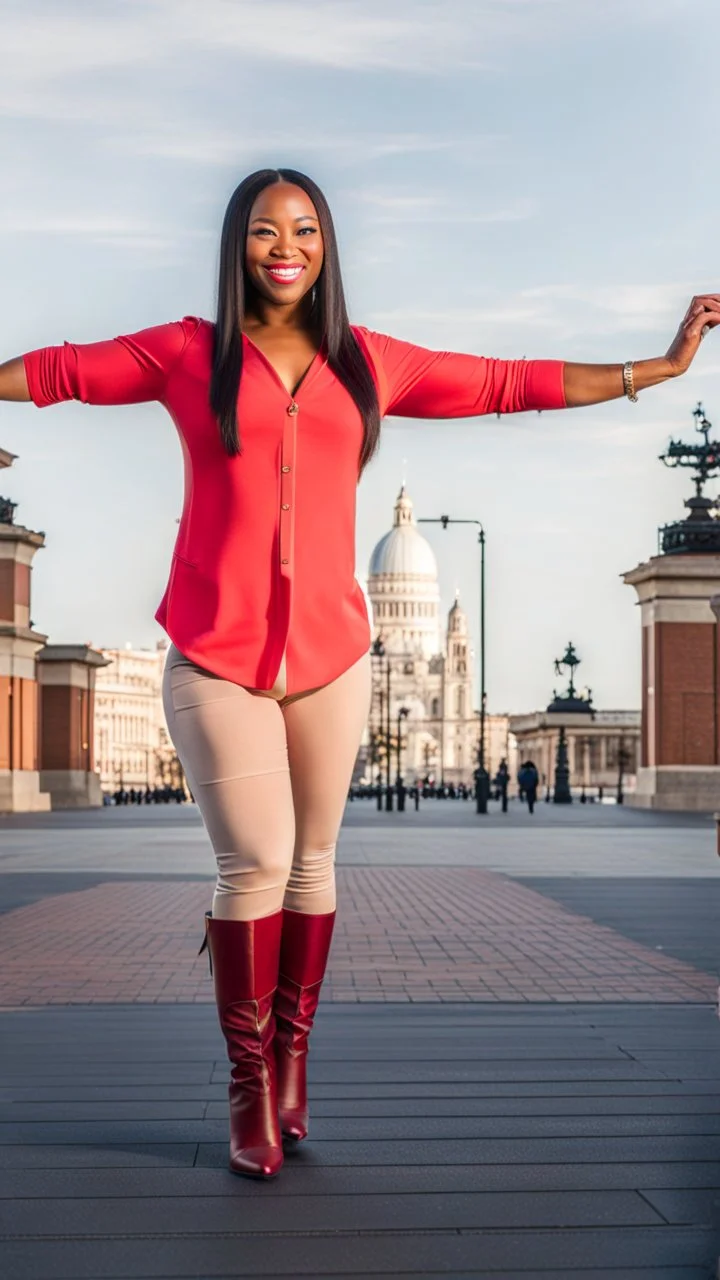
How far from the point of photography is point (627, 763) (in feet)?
317

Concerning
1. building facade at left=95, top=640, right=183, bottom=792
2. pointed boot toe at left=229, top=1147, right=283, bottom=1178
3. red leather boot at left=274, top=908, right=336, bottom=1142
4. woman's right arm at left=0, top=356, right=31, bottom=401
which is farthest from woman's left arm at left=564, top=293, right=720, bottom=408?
building facade at left=95, top=640, right=183, bottom=792

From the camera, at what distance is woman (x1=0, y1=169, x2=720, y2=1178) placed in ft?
14.1

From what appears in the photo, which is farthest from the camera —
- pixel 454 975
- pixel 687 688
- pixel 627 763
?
pixel 627 763

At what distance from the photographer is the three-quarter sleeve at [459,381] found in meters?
4.61

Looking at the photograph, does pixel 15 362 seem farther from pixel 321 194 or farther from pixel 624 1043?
pixel 624 1043

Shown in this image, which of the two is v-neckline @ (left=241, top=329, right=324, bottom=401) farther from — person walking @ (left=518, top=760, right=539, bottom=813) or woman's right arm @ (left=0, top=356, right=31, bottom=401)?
person walking @ (left=518, top=760, right=539, bottom=813)

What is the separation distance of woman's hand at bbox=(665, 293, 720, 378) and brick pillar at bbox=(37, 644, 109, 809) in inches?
2240

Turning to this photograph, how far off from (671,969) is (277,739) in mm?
5025

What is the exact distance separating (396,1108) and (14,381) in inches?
84.4

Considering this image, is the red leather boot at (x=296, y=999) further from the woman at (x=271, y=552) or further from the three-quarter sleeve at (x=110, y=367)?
the three-quarter sleeve at (x=110, y=367)

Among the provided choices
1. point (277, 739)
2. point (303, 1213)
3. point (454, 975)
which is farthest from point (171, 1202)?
point (454, 975)

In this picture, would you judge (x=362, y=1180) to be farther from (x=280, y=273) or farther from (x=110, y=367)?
(x=280, y=273)

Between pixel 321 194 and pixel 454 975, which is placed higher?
pixel 321 194

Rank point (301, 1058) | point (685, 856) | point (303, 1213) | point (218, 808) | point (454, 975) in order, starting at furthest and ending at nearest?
point (685, 856) → point (454, 975) → point (301, 1058) → point (218, 808) → point (303, 1213)
